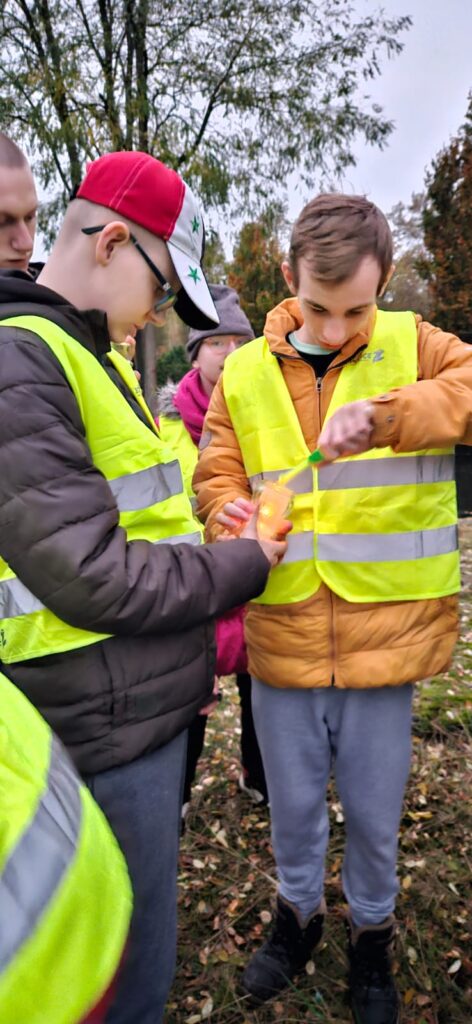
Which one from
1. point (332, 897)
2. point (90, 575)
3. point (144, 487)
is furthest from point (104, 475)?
point (332, 897)

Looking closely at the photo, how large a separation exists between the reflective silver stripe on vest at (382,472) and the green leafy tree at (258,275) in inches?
579

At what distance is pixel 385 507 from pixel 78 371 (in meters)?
0.86

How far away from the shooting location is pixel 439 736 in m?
3.49

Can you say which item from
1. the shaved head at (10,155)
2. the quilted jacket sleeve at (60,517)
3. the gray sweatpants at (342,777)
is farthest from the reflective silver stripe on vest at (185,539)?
the shaved head at (10,155)

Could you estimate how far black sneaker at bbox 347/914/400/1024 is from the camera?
195 cm

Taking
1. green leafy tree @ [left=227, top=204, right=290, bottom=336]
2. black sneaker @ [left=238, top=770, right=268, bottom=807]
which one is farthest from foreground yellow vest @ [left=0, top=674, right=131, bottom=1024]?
green leafy tree @ [left=227, top=204, right=290, bottom=336]

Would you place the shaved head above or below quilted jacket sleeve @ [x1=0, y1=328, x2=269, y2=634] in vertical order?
above

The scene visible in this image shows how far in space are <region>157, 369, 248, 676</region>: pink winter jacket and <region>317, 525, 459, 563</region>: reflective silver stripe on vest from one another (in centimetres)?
86

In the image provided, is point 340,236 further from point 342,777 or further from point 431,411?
point 342,777

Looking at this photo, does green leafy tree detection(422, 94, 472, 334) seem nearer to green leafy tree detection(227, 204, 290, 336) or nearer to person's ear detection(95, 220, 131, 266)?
green leafy tree detection(227, 204, 290, 336)

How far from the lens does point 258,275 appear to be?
1711 centimetres

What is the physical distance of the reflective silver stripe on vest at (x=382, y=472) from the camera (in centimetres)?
175

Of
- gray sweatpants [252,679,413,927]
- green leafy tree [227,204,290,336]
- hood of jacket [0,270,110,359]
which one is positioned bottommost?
gray sweatpants [252,679,413,927]

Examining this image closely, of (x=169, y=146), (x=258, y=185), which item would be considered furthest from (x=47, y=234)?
(x=258, y=185)
